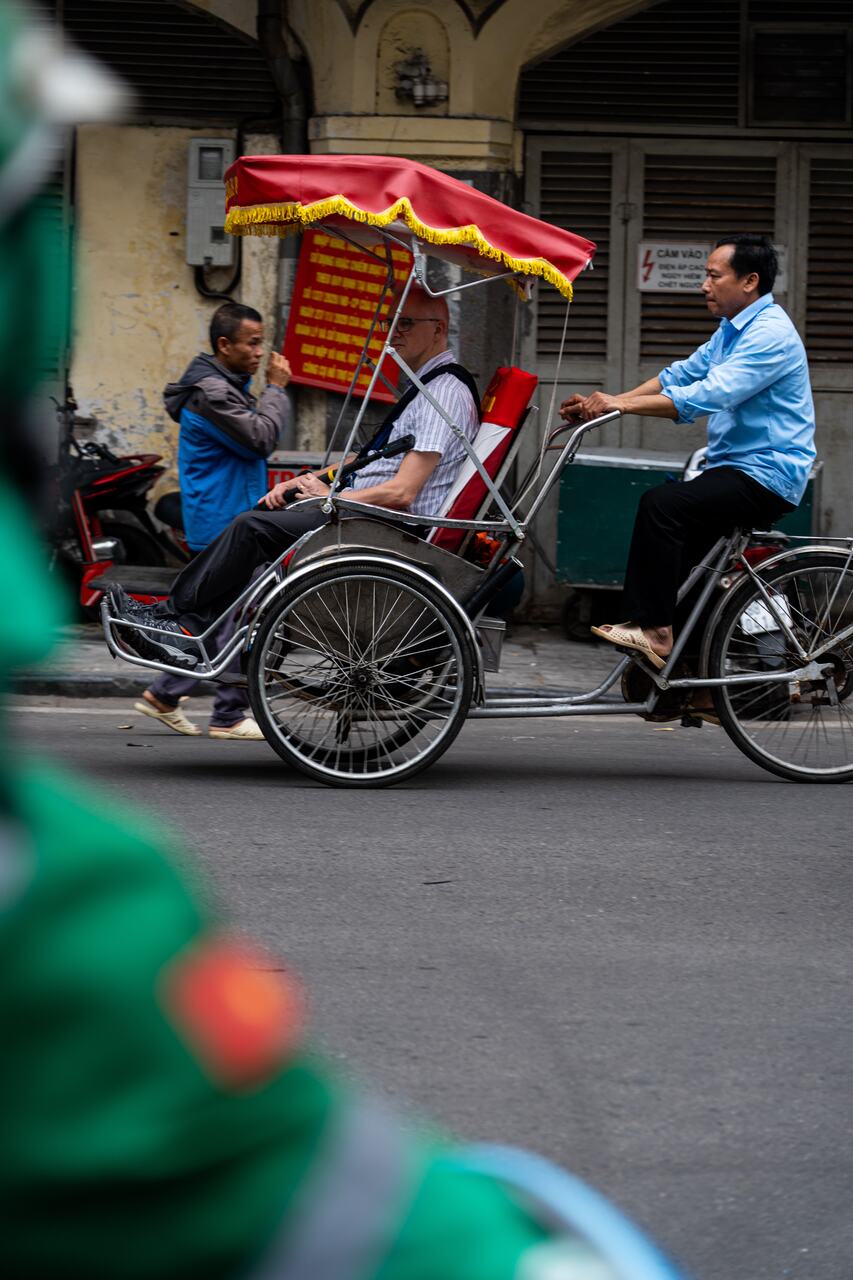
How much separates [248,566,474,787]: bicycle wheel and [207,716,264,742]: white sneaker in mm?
898

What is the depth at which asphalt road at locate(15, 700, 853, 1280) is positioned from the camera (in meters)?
3.06

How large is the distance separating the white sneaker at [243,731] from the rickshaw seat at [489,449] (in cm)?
127

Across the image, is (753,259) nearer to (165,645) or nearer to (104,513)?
(165,645)

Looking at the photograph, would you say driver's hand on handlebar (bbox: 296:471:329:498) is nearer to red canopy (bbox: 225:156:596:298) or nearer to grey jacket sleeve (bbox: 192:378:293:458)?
grey jacket sleeve (bbox: 192:378:293:458)

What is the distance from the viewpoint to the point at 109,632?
21.2ft

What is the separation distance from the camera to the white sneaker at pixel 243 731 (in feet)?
23.5

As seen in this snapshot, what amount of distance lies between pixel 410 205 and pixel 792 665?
2.09 metres

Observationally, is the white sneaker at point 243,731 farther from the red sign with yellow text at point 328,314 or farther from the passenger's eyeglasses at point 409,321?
the red sign with yellow text at point 328,314

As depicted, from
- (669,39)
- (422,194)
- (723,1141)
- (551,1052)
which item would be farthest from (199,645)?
(669,39)

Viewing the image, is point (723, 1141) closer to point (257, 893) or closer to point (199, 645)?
point (257, 893)

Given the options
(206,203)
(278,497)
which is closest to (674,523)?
(278,497)

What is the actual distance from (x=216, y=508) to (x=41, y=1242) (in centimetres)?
655

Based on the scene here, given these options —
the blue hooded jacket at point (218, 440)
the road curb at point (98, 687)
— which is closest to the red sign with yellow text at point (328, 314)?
the road curb at point (98, 687)

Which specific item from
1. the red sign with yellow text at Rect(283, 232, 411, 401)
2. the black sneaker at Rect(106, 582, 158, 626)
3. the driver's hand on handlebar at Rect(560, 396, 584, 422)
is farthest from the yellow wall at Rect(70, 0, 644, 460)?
the driver's hand on handlebar at Rect(560, 396, 584, 422)
